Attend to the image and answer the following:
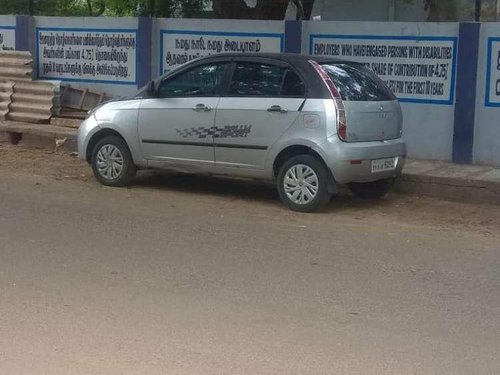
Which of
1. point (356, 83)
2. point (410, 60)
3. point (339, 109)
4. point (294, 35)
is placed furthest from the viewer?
point (294, 35)

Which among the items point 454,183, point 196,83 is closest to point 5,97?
point 196,83

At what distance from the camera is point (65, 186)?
10.1 meters

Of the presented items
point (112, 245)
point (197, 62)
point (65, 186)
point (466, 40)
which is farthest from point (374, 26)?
point (112, 245)

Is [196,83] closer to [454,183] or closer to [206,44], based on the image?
[454,183]

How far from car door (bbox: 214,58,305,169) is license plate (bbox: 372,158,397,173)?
1.03 m

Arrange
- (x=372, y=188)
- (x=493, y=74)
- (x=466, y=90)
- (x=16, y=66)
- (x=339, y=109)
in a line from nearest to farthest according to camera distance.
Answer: (x=339, y=109), (x=372, y=188), (x=493, y=74), (x=466, y=90), (x=16, y=66)

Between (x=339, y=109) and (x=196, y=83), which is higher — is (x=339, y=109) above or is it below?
below

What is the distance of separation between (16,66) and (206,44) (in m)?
3.89

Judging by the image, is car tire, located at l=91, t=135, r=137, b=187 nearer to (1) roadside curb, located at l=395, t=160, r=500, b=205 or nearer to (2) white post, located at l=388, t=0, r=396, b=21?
(1) roadside curb, located at l=395, t=160, r=500, b=205

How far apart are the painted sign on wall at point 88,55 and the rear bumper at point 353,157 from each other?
20.8 ft

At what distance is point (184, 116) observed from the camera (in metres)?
9.31

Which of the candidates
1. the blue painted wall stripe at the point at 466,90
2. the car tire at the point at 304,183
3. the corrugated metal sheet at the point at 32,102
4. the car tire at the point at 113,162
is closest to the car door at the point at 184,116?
the car tire at the point at 113,162

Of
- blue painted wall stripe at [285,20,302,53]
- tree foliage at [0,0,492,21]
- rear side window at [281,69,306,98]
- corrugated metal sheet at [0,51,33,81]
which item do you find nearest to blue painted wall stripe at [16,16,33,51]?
corrugated metal sheet at [0,51,33,81]

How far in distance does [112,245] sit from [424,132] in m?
5.75
